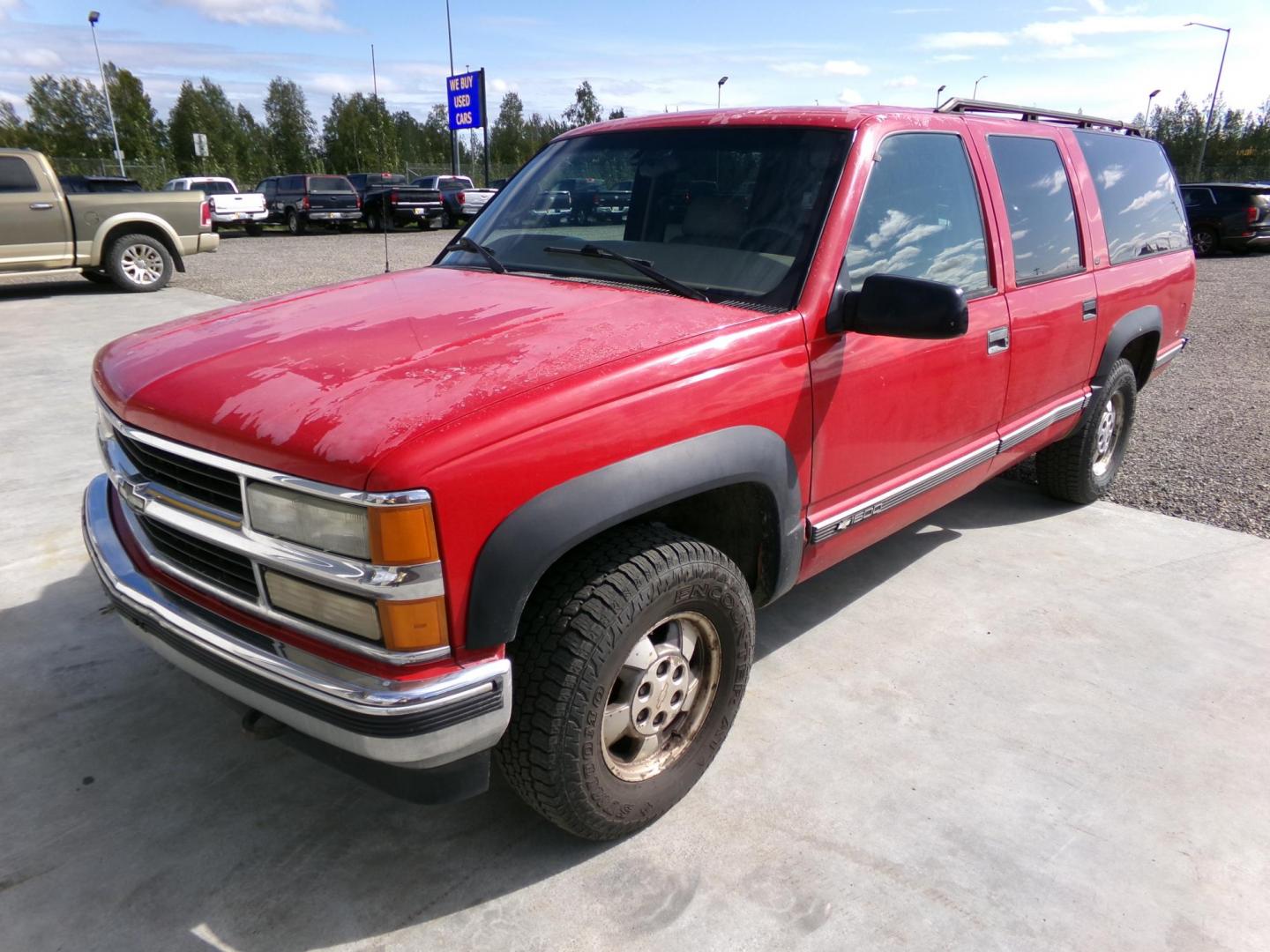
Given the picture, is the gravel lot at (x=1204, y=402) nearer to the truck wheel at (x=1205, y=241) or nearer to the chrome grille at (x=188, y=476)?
the truck wheel at (x=1205, y=241)

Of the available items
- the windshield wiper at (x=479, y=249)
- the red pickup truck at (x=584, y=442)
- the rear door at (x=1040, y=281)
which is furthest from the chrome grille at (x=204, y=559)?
the rear door at (x=1040, y=281)

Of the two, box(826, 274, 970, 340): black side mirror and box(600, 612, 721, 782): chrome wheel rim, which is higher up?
box(826, 274, 970, 340): black side mirror

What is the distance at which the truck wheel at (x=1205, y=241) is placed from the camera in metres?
19.2

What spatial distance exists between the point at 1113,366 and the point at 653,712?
3.35 m

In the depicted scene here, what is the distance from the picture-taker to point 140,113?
1742 inches

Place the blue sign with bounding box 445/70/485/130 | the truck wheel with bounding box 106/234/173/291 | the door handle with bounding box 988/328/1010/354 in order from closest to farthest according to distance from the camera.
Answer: the door handle with bounding box 988/328/1010/354, the truck wheel with bounding box 106/234/173/291, the blue sign with bounding box 445/70/485/130

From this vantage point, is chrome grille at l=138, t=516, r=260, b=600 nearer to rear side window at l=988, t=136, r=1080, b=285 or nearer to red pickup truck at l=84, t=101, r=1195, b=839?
red pickup truck at l=84, t=101, r=1195, b=839

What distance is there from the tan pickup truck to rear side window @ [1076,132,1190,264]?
1194cm

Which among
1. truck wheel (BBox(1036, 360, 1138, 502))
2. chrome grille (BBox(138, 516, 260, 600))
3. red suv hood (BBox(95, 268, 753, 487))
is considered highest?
red suv hood (BBox(95, 268, 753, 487))

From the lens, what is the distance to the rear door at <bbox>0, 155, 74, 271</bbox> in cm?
1105

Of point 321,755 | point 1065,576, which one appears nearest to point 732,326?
point 321,755

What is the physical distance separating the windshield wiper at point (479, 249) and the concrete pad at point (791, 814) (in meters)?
1.74

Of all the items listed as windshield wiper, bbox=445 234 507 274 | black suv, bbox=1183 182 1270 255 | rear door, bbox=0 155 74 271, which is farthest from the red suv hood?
black suv, bbox=1183 182 1270 255

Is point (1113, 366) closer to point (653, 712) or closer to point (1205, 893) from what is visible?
point (1205, 893)
